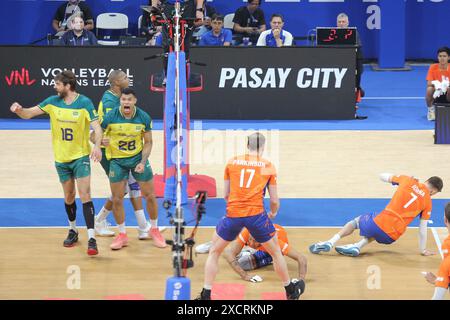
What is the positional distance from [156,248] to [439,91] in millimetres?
9642

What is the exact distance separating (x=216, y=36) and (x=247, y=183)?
11750 millimetres

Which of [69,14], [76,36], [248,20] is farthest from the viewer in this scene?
[69,14]

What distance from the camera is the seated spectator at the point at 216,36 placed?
20.9m

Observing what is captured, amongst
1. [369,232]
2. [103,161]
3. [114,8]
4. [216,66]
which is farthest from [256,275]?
[114,8]

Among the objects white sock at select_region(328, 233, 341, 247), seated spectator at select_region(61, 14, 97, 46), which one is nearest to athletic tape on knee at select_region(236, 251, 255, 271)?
white sock at select_region(328, 233, 341, 247)

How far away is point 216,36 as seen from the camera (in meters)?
21.0

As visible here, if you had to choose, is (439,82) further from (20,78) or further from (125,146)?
(125,146)

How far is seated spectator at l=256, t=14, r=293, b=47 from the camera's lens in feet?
68.3

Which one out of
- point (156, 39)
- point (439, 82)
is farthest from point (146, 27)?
point (439, 82)

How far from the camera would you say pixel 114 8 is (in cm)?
2572

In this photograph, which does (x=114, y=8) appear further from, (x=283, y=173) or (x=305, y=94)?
(x=283, y=173)

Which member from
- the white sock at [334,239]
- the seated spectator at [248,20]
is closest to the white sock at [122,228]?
the white sock at [334,239]

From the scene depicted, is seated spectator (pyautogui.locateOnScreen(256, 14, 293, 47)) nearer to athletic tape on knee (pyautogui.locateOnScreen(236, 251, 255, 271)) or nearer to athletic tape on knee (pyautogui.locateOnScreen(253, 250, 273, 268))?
athletic tape on knee (pyautogui.locateOnScreen(253, 250, 273, 268))

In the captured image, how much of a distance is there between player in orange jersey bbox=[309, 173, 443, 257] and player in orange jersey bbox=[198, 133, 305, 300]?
6.19ft
